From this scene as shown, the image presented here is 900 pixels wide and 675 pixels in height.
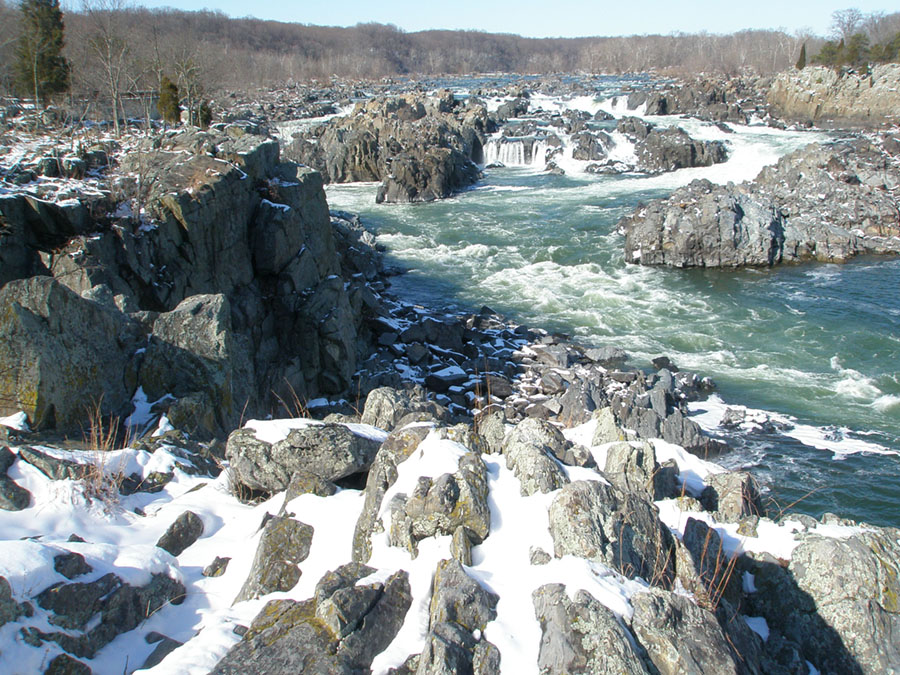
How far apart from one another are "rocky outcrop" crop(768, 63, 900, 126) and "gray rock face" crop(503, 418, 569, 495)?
176 ft

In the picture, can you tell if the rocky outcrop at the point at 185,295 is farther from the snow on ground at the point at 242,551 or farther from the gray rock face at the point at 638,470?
the gray rock face at the point at 638,470

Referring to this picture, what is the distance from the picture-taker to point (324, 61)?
15125 centimetres

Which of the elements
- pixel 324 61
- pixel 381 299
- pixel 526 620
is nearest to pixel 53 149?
pixel 381 299

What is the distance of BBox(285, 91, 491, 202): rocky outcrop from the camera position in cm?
3669

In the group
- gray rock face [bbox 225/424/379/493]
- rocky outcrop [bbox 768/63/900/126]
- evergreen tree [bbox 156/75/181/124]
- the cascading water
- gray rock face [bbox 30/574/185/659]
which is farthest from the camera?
rocky outcrop [bbox 768/63/900/126]

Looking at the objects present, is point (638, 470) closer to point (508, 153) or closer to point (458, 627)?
point (458, 627)

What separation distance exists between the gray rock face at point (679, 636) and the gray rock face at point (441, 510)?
48.6 inches

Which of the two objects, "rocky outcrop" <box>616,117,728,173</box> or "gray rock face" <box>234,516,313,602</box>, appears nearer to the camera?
"gray rock face" <box>234,516,313,602</box>

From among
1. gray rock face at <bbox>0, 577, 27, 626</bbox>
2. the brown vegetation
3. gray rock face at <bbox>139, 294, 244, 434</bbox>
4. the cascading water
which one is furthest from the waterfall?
gray rock face at <bbox>0, 577, 27, 626</bbox>

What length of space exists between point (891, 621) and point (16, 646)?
5629 millimetres

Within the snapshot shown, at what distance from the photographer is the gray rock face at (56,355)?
6809mm

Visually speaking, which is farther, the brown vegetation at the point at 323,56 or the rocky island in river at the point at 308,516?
the brown vegetation at the point at 323,56

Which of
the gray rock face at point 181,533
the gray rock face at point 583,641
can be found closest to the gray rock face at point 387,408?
the gray rock face at point 181,533

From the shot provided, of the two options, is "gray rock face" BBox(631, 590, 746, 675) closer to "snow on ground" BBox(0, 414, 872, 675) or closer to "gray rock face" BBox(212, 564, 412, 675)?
"snow on ground" BBox(0, 414, 872, 675)
